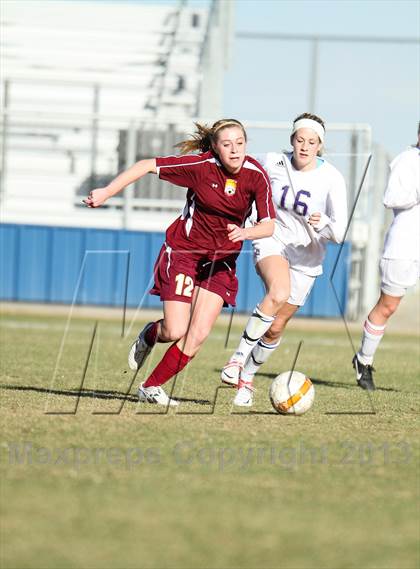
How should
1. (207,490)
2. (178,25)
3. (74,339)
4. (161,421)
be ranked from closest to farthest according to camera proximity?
(207,490) < (161,421) < (74,339) < (178,25)

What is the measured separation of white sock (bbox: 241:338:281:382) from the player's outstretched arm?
1.57 m

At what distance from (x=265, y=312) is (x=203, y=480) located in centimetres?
292

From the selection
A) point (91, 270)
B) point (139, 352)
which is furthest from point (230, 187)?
point (91, 270)

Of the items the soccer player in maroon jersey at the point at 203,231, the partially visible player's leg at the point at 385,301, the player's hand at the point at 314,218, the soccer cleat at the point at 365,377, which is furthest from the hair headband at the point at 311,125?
the soccer cleat at the point at 365,377

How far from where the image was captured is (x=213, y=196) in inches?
294

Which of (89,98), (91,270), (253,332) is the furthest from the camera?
(89,98)

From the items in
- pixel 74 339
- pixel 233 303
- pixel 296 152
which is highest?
pixel 296 152

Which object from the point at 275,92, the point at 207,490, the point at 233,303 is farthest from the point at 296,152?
the point at 275,92

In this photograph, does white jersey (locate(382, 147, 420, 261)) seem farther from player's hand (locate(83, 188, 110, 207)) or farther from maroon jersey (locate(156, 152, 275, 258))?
player's hand (locate(83, 188, 110, 207))

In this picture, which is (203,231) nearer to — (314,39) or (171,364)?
Result: (171,364)

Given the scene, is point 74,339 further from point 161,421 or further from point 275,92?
point 275,92

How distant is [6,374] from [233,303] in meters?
2.70

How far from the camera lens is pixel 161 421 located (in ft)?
22.3

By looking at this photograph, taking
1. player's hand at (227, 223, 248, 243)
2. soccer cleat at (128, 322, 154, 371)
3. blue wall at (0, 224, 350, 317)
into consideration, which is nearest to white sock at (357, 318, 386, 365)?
soccer cleat at (128, 322, 154, 371)
